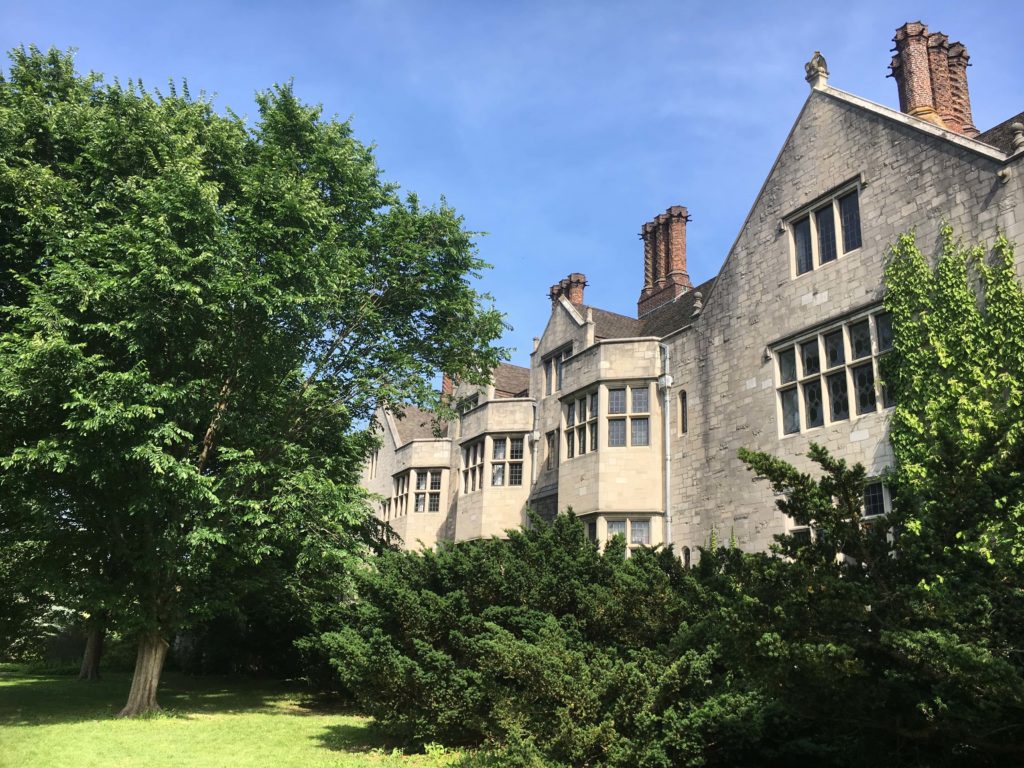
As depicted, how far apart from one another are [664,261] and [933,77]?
1241cm

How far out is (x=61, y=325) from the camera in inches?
535

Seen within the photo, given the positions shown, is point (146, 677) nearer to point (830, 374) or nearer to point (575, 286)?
point (830, 374)

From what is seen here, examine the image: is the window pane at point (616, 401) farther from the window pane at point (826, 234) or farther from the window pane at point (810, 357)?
the window pane at point (826, 234)

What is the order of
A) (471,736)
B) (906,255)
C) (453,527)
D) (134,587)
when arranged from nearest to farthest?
(471,736), (906,255), (134,587), (453,527)

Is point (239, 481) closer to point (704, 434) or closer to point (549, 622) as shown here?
point (549, 622)

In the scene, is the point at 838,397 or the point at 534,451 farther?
the point at 534,451

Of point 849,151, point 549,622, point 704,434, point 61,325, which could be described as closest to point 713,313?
point 704,434

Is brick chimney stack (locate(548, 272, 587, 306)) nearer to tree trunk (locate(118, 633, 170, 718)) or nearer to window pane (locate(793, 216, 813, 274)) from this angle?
window pane (locate(793, 216, 813, 274))

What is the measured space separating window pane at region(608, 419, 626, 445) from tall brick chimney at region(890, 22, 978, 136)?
10312 millimetres

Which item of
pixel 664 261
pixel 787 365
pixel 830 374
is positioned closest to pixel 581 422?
pixel 787 365

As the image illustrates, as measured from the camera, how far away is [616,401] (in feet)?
70.6

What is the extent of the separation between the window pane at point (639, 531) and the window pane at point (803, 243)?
7.41 meters

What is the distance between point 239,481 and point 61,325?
4.20 metres

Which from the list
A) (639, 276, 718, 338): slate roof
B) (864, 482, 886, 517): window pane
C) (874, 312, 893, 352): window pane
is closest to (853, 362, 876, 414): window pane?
(874, 312, 893, 352): window pane
